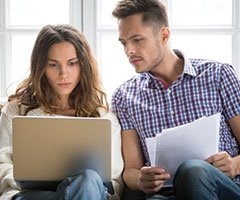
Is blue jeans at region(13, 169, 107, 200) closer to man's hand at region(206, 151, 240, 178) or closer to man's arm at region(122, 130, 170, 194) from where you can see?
man's arm at region(122, 130, 170, 194)

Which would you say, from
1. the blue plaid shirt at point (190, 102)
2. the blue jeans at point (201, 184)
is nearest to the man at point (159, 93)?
the blue plaid shirt at point (190, 102)

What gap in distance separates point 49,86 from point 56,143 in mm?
532

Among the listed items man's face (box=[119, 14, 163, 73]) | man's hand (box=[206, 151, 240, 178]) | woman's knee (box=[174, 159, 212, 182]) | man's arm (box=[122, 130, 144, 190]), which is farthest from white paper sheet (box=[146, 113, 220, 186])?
man's face (box=[119, 14, 163, 73])

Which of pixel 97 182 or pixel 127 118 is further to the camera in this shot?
pixel 127 118

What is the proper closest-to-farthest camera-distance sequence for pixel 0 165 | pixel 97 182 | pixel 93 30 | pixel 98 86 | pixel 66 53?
pixel 97 182 → pixel 0 165 → pixel 66 53 → pixel 98 86 → pixel 93 30

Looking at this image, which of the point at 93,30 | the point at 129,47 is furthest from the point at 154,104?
the point at 93,30

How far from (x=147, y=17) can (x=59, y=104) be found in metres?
0.50

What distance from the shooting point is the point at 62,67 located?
1.86 m

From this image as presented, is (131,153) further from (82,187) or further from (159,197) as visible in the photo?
(82,187)

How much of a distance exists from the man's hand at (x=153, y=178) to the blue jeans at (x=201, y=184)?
0.44 ft

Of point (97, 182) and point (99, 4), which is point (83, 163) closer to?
point (97, 182)

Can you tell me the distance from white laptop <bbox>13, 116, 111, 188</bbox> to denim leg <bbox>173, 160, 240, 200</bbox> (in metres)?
0.24

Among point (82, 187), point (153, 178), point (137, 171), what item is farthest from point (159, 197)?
point (82, 187)

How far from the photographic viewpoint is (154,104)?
185cm
